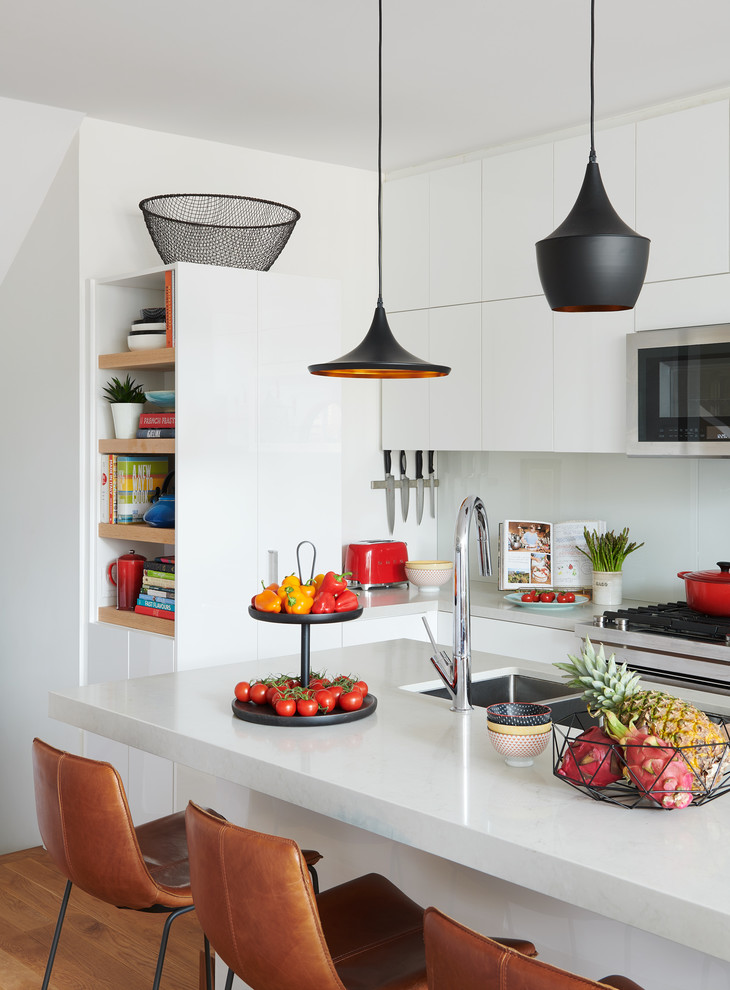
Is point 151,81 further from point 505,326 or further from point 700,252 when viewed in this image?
point 700,252

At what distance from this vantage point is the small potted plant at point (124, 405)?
12.2 feet

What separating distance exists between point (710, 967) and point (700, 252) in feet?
8.22

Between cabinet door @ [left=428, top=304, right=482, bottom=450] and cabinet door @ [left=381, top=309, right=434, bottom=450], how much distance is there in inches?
1.5

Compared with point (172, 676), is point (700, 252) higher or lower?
higher

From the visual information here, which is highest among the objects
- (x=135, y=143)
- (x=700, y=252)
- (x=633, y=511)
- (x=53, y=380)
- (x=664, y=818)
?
(x=135, y=143)

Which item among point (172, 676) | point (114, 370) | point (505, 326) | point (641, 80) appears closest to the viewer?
point (172, 676)

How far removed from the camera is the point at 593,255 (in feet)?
6.43

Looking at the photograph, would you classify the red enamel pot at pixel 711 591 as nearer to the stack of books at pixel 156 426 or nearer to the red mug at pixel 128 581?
the stack of books at pixel 156 426

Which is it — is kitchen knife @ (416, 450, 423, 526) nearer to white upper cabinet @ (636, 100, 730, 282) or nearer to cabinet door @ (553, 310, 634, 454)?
cabinet door @ (553, 310, 634, 454)

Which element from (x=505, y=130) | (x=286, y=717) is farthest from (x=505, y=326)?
(x=286, y=717)

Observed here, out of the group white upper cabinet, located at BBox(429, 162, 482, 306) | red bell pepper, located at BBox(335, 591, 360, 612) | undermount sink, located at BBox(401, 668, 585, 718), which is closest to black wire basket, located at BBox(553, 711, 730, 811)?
red bell pepper, located at BBox(335, 591, 360, 612)

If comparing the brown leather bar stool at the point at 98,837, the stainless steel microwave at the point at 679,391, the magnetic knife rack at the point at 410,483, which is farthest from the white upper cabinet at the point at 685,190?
the brown leather bar stool at the point at 98,837

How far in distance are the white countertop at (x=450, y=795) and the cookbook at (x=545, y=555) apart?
65.6 inches

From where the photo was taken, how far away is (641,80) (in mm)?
3361
